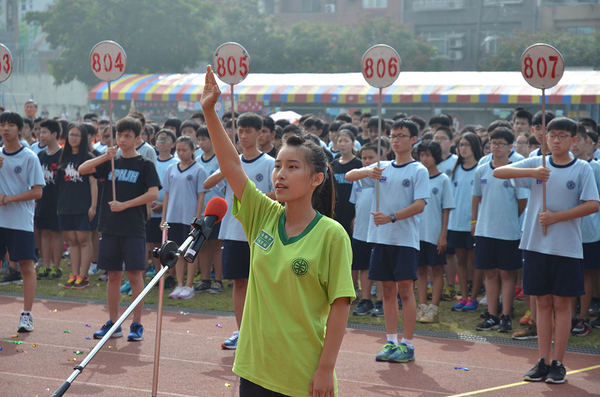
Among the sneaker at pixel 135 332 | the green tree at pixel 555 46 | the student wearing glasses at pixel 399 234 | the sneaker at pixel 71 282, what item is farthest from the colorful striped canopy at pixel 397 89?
the sneaker at pixel 135 332

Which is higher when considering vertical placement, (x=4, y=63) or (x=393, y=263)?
(x=4, y=63)

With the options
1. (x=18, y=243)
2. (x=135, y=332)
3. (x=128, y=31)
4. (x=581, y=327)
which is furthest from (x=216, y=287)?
(x=128, y=31)

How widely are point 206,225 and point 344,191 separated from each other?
6067 mm

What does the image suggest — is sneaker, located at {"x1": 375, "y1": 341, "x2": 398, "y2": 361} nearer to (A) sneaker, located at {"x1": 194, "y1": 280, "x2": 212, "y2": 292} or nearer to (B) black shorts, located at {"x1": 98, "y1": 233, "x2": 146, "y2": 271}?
(B) black shorts, located at {"x1": 98, "y1": 233, "x2": 146, "y2": 271}

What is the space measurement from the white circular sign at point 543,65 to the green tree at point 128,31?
37723 millimetres

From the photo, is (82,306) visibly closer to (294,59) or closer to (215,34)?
(294,59)

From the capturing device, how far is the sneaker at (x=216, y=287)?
32.1ft

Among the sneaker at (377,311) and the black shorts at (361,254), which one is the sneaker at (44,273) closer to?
the black shorts at (361,254)

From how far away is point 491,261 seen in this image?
8133 millimetres

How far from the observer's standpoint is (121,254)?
7281 mm

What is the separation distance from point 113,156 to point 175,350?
6.45 ft

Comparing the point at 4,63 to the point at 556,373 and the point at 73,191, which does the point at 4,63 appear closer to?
the point at 73,191

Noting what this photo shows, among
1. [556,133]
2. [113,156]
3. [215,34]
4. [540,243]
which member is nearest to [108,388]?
[113,156]

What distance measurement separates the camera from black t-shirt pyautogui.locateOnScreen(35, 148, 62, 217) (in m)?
10.5
